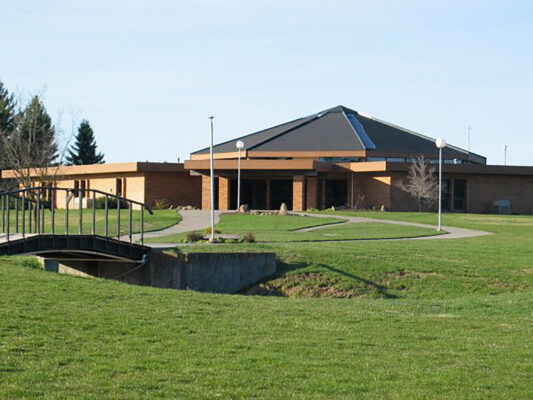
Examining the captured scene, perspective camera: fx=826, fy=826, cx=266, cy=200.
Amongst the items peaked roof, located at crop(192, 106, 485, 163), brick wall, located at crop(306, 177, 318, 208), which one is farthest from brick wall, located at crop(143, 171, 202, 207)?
brick wall, located at crop(306, 177, 318, 208)

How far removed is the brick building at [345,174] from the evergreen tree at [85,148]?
112 ft

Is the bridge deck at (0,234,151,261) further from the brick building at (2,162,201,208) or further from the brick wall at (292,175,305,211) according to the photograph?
the brick building at (2,162,201,208)

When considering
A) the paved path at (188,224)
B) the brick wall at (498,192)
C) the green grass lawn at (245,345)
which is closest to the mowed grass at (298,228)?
the paved path at (188,224)

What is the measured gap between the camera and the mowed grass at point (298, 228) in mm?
34750

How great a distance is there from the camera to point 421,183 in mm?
55438

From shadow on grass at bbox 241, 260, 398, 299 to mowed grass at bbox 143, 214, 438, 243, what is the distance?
289 inches

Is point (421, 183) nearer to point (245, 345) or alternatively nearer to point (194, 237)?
point (194, 237)

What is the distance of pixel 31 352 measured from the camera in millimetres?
9969

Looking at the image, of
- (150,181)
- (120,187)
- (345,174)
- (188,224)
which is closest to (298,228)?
(188,224)

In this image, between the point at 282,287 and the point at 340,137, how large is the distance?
4025 centimetres

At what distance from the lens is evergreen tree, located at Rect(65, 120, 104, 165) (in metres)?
94.6

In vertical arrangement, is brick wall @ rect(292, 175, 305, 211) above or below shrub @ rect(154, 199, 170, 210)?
above

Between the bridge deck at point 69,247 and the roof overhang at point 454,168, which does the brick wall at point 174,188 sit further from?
the bridge deck at point 69,247

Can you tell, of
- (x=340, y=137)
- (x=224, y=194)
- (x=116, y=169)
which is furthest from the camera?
(x=340, y=137)
